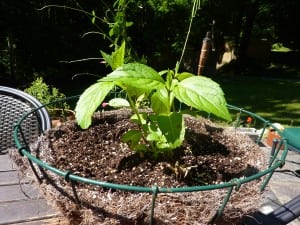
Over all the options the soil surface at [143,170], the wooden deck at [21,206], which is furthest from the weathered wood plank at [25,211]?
the soil surface at [143,170]

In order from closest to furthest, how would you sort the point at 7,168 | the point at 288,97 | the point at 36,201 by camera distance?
1. the point at 36,201
2. the point at 7,168
3. the point at 288,97

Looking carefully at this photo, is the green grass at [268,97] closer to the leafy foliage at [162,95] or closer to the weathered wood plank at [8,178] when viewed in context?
the weathered wood plank at [8,178]

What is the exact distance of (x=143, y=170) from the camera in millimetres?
644

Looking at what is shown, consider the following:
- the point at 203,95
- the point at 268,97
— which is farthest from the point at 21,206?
the point at 268,97

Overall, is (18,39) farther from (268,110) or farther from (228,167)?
(228,167)

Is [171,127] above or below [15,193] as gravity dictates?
above

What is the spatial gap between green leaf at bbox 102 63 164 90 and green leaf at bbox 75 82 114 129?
0.04 m

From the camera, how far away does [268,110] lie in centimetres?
571

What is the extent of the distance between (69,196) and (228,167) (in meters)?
0.33

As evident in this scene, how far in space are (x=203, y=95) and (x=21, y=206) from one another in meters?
0.73

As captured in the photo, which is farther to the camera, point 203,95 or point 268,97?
point 268,97

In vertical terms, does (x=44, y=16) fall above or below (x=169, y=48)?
above

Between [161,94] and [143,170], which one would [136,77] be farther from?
[143,170]

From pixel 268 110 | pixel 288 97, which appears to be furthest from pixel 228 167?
pixel 288 97
